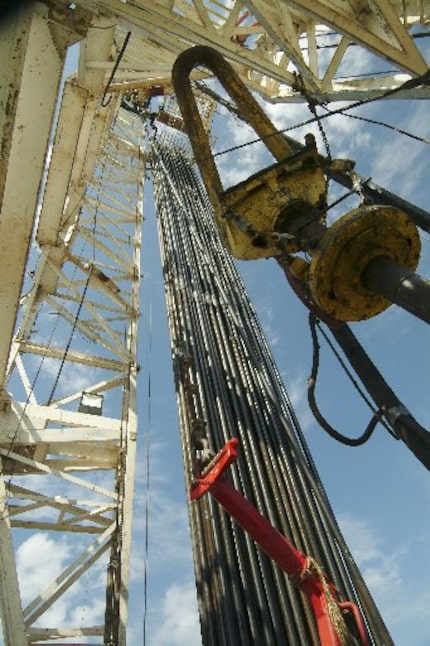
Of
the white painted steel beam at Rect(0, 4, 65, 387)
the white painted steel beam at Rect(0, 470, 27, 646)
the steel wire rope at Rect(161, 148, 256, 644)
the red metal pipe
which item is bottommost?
the red metal pipe

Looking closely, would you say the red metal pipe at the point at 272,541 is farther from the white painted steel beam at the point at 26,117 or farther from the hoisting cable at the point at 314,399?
the white painted steel beam at the point at 26,117

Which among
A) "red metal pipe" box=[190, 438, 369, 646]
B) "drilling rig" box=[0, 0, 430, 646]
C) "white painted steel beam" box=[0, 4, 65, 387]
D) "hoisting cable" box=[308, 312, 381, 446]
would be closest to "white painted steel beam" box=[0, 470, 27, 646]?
"drilling rig" box=[0, 0, 430, 646]

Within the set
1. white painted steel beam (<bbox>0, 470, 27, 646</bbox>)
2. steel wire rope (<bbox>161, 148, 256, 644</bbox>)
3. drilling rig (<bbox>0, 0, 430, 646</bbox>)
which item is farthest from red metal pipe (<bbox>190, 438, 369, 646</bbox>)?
steel wire rope (<bbox>161, 148, 256, 644</bbox>)

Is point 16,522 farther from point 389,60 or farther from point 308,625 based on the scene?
point 389,60

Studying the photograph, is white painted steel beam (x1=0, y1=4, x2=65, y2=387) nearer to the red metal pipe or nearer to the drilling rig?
the drilling rig

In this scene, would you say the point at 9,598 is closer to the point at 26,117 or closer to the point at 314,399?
the point at 314,399

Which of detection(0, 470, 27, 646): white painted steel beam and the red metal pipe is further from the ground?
detection(0, 470, 27, 646): white painted steel beam

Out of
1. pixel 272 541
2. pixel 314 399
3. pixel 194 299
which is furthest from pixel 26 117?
pixel 194 299

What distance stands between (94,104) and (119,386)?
391 centimetres

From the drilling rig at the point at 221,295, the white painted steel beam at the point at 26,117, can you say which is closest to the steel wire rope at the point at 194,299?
the drilling rig at the point at 221,295

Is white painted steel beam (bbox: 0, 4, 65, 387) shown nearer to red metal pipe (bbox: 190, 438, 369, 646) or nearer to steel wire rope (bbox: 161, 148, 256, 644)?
red metal pipe (bbox: 190, 438, 369, 646)

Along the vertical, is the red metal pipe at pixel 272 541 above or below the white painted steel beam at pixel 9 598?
below

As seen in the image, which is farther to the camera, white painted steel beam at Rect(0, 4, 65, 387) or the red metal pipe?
white painted steel beam at Rect(0, 4, 65, 387)

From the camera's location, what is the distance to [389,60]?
4328mm
